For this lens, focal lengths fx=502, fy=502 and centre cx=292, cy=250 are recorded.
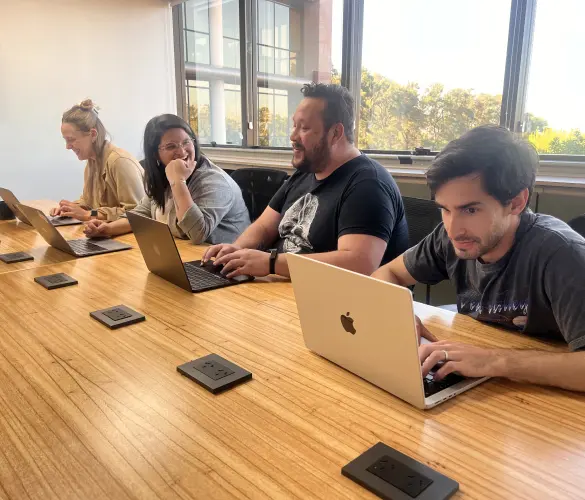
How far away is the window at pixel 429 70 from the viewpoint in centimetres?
252

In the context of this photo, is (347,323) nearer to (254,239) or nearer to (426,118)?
(254,239)

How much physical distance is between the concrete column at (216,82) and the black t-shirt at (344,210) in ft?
8.73

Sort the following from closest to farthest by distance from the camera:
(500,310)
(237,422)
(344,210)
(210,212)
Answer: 1. (237,422)
2. (500,310)
3. (344,210)
4. (210,212)

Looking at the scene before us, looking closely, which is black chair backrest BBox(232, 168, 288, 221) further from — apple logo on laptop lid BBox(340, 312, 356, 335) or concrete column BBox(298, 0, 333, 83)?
apple logo on laptop lid BBox(340, 312, 356, 335)

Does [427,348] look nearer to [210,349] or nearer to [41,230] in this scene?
[210,349]

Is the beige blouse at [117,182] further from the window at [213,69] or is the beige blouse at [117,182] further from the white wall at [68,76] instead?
the window at [213,69]

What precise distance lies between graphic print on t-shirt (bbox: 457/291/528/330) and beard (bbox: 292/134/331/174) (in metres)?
0.77

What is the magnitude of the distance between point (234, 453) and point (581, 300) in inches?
26.5

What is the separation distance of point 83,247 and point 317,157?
987 mm

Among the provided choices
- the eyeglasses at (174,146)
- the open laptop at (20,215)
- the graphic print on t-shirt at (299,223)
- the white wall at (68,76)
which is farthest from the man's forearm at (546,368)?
the white wall at (68,76)

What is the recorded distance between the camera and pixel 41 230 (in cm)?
209

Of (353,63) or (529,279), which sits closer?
(529,279)

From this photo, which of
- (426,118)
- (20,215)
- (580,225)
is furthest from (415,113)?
(20,215)

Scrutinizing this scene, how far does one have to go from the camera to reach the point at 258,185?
252 centimetres
